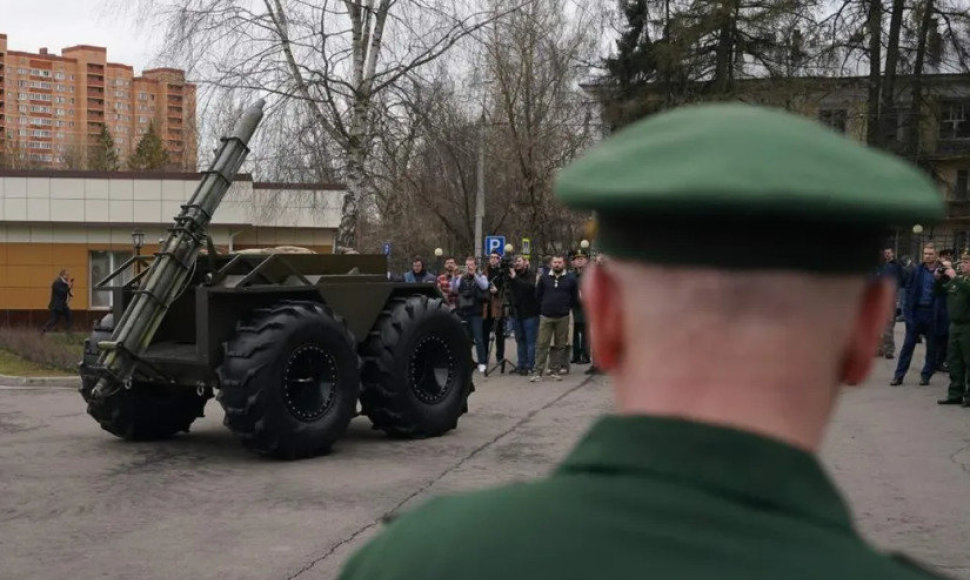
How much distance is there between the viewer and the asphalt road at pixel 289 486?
22.4 ft

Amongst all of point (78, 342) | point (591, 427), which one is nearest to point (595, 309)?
point (591, 427)

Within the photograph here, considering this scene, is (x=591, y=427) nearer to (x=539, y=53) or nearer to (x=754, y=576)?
(x=754, y=576)

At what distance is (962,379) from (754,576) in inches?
538

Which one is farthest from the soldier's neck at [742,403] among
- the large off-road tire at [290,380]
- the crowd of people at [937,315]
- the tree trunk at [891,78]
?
the tree trunk at [891,78]

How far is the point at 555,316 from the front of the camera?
17.6 m

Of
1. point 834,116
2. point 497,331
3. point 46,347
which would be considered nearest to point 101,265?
point 46,347

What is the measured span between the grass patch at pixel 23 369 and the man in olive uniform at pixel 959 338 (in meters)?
12.7

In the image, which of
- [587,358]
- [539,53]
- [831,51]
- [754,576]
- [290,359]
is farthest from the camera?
[539,53]

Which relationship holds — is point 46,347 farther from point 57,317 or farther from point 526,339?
point 526,339

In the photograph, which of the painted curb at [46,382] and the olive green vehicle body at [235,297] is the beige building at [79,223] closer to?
the painted curb at [46,382]

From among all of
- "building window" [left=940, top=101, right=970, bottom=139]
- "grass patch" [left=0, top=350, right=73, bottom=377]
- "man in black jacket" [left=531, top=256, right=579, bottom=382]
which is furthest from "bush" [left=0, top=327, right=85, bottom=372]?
"building window" [left=940, top=101, right=970, bottom=139]

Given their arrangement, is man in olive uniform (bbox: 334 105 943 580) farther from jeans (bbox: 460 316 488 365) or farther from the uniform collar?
jeans (bbox: 460 316 488 365)

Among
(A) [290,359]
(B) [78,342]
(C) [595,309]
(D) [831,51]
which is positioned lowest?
(B) [78,342]

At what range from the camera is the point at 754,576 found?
1115mm
